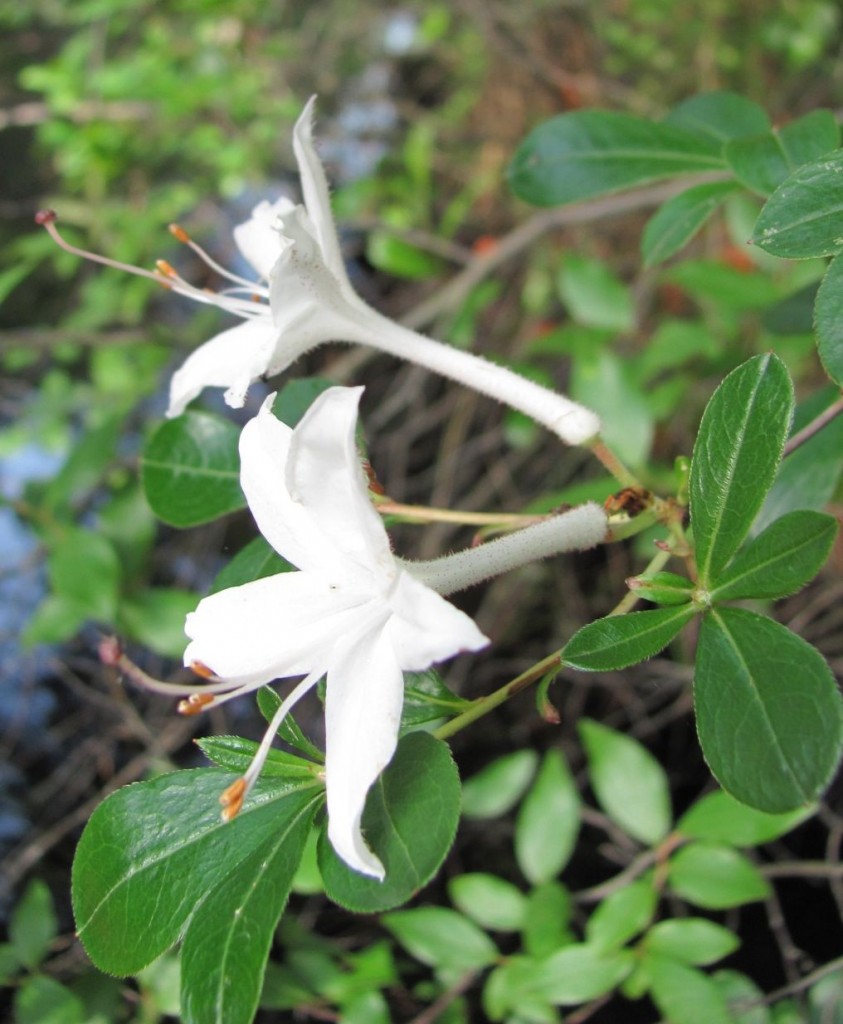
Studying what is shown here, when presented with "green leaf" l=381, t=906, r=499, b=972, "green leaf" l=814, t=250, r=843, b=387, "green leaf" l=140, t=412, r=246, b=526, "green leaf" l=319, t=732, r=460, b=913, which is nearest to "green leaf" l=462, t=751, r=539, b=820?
"green leaf" l=381, t=906, r=499, b=972

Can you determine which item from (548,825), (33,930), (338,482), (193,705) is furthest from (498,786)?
(338,482)

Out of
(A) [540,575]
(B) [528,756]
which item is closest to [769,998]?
(B) [528,756]

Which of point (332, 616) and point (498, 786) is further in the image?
point (498, 786)

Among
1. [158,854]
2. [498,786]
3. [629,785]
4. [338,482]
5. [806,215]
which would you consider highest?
[806,215]

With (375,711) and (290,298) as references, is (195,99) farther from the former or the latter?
(375,711)

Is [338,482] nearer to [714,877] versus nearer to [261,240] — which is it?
[261,240]

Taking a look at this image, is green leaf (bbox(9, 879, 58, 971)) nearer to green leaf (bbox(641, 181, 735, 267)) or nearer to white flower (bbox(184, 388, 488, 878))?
white flower (bbox(184, 388, 488, 878))
